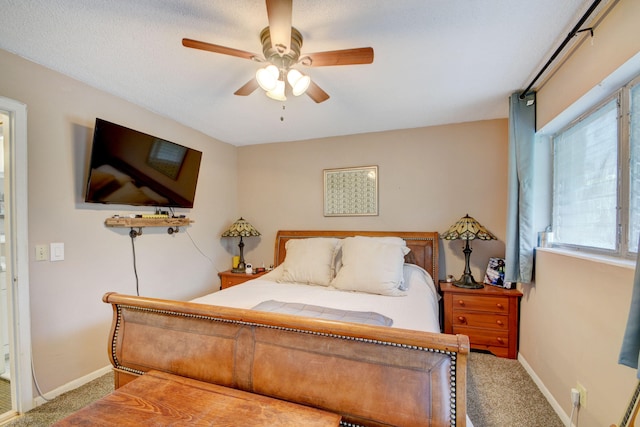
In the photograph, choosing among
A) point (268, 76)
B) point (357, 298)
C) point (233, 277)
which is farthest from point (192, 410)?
point (233, 277)

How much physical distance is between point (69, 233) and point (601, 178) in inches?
139

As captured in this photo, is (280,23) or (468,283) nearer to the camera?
(280,23)

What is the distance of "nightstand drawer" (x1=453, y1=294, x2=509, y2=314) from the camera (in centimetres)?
251

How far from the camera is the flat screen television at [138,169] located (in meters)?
2.11

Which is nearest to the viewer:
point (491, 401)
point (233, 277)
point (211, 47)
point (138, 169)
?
point (211, 47)

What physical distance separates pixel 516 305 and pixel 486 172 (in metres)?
1.32

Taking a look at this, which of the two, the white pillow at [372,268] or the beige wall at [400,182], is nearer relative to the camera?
the white pillow at [372,268]

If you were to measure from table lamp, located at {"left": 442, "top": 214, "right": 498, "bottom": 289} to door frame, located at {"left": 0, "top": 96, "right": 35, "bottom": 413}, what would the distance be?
130 inches

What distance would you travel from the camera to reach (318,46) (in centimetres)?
171

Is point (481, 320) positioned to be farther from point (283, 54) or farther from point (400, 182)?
point (283, 54)

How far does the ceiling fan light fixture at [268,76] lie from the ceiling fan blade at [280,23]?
4.2 inches

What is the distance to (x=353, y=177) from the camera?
3359 millimetres

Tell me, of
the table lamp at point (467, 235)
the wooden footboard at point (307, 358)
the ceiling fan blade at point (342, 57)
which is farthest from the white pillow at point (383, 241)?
the ceiling fan blade at point (342, 57)

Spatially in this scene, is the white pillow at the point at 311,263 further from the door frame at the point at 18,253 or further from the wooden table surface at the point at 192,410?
the door frame at the point at 18,253
